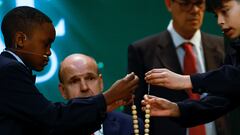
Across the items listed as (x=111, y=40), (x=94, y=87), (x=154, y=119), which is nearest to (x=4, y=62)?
(x=94, y=87)

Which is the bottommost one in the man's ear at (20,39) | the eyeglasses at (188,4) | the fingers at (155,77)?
the fingers at (155,77)

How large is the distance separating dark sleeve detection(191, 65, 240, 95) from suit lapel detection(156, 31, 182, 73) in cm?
71

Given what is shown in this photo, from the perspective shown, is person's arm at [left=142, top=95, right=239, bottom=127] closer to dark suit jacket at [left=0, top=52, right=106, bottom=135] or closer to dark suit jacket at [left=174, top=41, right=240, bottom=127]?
dark suit jacket at [left=174, top=41, right=240, bottom=127]

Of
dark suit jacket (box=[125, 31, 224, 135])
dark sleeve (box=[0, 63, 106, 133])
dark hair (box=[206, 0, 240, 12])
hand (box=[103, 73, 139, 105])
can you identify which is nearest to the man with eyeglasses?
dark suit jacket (box=[125, 31, 224, 135])

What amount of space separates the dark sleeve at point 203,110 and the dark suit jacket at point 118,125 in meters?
0.22

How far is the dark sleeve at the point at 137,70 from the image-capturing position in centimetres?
364

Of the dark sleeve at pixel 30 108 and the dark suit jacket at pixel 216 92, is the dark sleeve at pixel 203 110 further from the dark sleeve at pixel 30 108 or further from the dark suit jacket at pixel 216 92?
the dark sleeve at pixel 30 108

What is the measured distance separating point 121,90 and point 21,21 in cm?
43

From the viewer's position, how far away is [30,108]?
8.40 ft

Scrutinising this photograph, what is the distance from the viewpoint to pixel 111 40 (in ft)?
13.4

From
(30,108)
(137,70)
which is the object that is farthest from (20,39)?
(137,70)

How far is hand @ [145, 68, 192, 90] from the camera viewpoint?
2881 millimetres

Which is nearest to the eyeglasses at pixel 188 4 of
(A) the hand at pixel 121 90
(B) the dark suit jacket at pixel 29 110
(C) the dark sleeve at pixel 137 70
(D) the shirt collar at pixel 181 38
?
(D) the shirt collar at pixel 181 38

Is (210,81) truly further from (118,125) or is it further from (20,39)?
(20,39)
